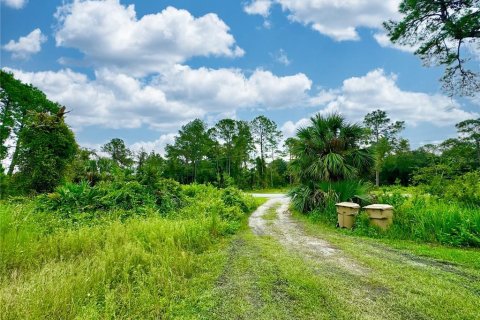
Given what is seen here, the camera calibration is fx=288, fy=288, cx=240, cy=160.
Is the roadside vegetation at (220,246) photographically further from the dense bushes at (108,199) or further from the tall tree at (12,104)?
the tall tree at (12,104)

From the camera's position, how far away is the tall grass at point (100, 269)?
327 cm

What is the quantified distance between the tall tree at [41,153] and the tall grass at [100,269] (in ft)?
17.7

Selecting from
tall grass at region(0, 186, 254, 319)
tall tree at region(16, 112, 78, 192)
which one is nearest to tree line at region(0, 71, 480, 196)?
tall tree at region(16, 112, 78, 192)

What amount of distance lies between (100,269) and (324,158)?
885cm

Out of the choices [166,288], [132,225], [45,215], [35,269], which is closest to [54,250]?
[35,269]

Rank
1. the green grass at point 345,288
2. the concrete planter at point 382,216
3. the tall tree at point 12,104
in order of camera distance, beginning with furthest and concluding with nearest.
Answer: the tall tree at point 12,104, the concrete planter at point 382,216, the green grass at point 345,288

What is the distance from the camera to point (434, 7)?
487 inches

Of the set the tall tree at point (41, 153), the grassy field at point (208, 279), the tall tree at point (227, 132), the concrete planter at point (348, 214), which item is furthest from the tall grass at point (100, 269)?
the tall tree at point (227, 132)

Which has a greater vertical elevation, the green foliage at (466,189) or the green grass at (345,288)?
the green foliage at (466,189)

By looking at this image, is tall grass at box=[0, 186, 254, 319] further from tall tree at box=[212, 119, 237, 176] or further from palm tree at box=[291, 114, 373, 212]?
tall tree at box=[212, 119, 237, 176]

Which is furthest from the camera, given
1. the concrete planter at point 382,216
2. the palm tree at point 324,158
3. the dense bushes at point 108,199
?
the palm tree at point 324,158

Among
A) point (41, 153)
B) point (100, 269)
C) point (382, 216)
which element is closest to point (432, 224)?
point (382, 216)

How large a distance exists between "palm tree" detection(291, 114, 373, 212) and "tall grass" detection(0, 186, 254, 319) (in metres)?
5.11

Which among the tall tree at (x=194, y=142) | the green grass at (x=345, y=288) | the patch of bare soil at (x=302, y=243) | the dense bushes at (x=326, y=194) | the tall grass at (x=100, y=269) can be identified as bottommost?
the patch of bare soil at (x=302, y=243)
